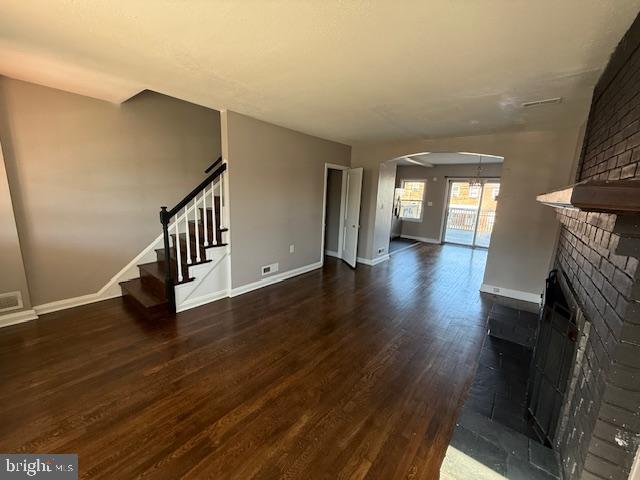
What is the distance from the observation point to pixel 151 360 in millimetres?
2400

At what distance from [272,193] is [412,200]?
6.28 m

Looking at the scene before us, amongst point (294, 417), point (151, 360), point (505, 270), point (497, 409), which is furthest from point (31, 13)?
point (505, 270)

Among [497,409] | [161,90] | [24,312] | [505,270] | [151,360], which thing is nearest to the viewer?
[497,409]

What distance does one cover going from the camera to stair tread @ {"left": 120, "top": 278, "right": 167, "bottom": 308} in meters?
3.20

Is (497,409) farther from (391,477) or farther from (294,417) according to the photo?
(294,417)

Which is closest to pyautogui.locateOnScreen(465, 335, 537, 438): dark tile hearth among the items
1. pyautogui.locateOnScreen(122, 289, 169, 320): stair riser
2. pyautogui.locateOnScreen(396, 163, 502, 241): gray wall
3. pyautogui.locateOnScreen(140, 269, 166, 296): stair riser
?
pyautogui.locateOnScreen(122, 289, 169, 320): stair riser

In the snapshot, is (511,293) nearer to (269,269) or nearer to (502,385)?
(502,385)

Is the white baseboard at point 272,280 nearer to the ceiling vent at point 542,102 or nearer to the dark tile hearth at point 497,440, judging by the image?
the dark tile hearth at point 497,440

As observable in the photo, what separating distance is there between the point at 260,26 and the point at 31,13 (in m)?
1.31

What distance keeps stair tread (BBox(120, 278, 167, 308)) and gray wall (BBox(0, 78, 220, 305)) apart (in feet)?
0.88

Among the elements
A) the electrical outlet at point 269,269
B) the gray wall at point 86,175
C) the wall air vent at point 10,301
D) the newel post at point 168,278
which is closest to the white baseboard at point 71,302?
the gray wall at point 86,175

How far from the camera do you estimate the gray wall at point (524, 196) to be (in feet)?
12.3

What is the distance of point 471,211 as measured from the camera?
8.87 meters

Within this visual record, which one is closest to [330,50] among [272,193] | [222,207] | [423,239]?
[222,207]
